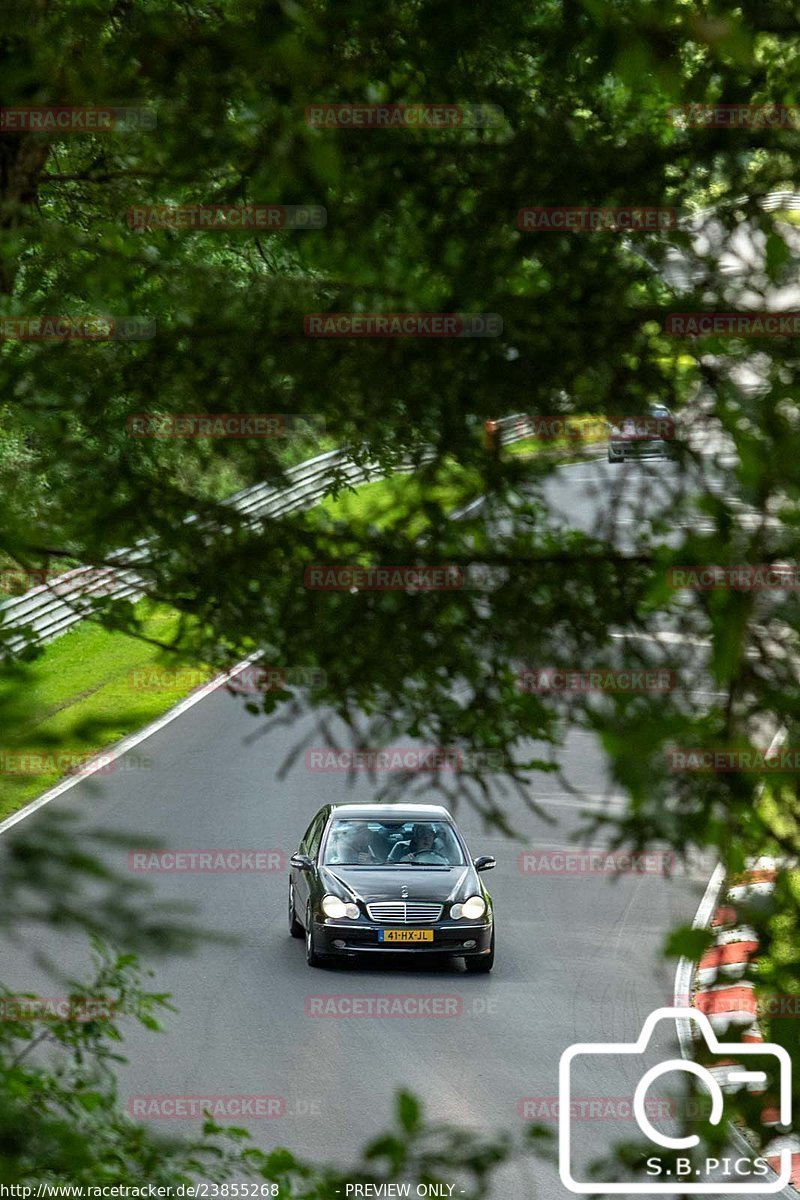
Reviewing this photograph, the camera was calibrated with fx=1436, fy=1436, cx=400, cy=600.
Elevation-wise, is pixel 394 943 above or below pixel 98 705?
below

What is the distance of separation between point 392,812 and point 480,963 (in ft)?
6.17

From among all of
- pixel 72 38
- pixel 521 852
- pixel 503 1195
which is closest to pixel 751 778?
pixel 72 38

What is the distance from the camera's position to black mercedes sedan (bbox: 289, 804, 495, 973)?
48.5ft

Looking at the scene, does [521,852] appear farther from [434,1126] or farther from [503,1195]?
[434,1126]

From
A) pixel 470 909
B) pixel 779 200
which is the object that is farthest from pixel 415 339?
pixel 470 909

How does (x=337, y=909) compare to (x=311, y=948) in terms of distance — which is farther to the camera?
(x=311, y=948)

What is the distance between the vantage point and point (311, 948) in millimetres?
15047

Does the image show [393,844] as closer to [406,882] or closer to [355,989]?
[406,882]

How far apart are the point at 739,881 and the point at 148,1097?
10047 millimetres

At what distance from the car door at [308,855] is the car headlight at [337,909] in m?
0.40

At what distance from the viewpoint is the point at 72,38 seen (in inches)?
177

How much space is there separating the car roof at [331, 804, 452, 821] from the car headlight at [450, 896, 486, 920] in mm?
915

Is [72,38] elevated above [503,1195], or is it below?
above

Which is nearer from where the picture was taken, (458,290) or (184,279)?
(458,290)
